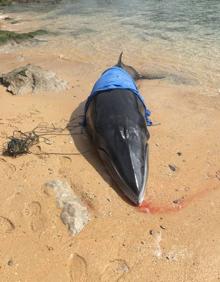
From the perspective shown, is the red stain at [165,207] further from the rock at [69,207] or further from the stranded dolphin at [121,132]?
the rock at [69,207]

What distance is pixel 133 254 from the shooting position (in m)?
4.46

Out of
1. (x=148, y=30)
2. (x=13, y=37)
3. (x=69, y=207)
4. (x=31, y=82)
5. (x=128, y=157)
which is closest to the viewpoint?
(x=69, y=207)

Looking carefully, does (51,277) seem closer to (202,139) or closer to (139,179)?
(139,179)

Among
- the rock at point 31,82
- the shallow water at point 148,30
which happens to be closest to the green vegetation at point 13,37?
the shallow water at point 148,30

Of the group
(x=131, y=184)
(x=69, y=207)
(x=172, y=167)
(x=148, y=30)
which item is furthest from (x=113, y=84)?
(x=148, y=30)

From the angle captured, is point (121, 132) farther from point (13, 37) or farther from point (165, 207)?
point (13, 37)

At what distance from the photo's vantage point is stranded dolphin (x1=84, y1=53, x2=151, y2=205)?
5277 millimetres

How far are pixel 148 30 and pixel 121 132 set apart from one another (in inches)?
381

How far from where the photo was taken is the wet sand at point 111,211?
4293 mm

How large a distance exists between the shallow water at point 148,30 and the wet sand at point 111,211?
3224 millimetres

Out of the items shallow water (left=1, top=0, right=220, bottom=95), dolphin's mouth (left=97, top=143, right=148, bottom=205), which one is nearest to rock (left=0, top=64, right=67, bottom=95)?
shallow water (left=1, top=0, right=220, bottom=95)

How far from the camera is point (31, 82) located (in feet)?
27.9

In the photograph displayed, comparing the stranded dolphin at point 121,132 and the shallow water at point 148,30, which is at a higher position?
the stranded dolphin at point 121,132

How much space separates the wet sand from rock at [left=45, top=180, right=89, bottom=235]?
0.07 meters
